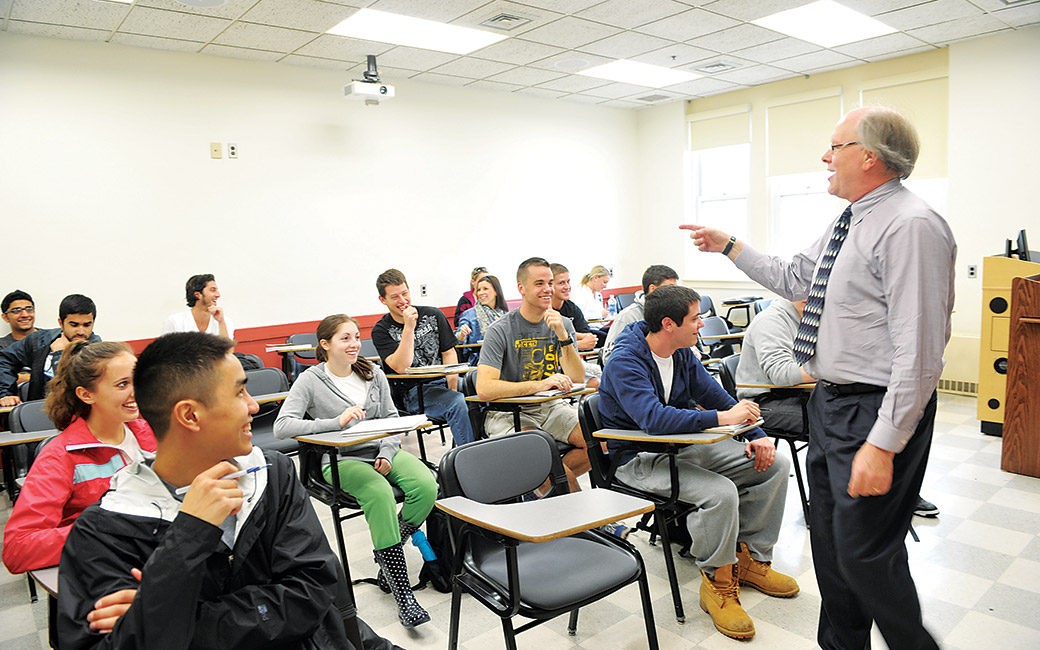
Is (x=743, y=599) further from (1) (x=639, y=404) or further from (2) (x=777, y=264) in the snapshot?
(2) (x=777, y=264)

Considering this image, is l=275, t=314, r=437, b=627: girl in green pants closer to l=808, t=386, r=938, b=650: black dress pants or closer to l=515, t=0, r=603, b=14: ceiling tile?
l=808, t=386, r=938, b=650: black dress pants

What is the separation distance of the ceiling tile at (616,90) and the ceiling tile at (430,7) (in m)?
2.98

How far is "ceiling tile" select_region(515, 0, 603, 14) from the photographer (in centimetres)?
493

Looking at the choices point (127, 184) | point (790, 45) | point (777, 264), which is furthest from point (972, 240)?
point (127, 184)

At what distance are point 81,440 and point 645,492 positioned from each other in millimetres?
1975

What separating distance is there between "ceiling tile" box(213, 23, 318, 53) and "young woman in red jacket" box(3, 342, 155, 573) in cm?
379

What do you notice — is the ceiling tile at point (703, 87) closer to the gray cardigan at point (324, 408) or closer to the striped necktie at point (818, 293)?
the gray cardigan at point (324, 408)

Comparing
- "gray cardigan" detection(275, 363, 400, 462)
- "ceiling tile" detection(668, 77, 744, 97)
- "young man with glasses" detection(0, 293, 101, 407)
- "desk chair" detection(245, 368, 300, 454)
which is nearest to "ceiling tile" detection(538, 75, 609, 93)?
"ceiling tile" detection(668, 77, 744, 97)

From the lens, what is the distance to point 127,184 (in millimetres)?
5539

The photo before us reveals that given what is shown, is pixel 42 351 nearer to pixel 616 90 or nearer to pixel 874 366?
pixel 874 366

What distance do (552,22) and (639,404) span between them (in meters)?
3.87

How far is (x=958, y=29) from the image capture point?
19.7 ft

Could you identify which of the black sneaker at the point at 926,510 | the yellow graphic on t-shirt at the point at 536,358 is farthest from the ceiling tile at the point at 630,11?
the black sneaker at the point at 926,510

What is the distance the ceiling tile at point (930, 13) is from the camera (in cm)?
537
